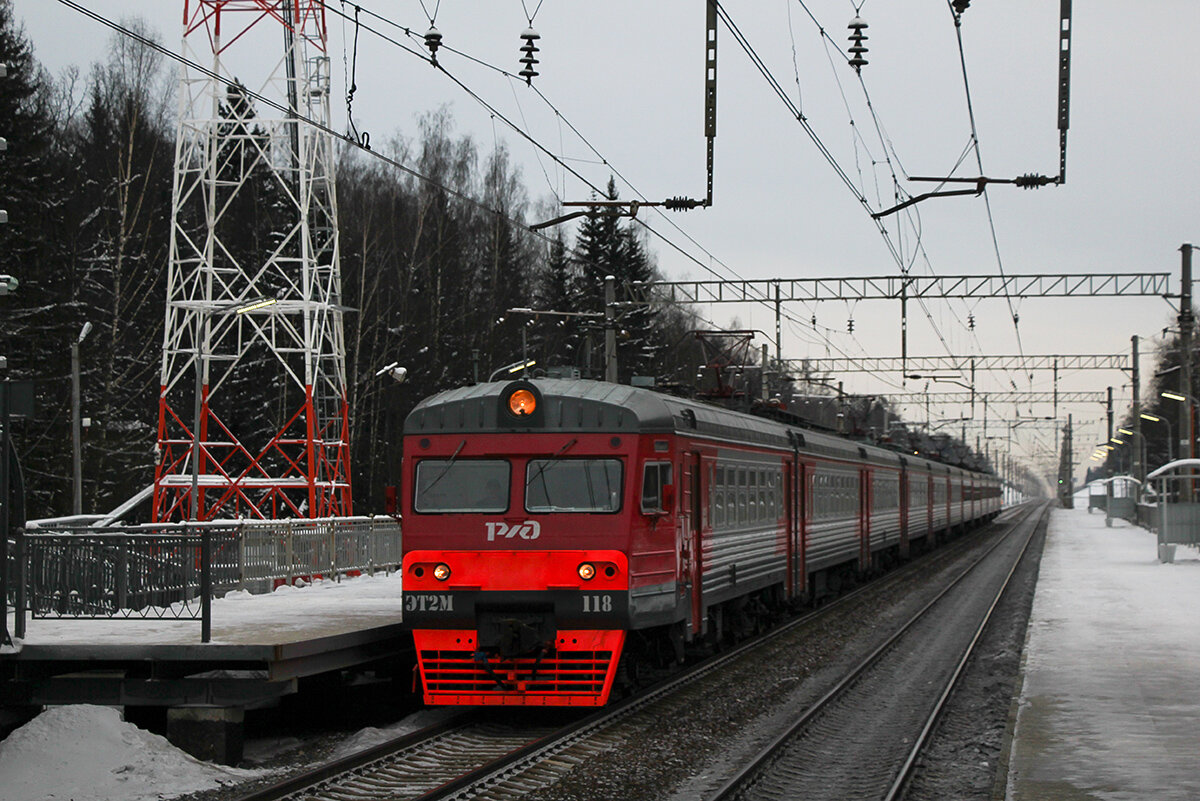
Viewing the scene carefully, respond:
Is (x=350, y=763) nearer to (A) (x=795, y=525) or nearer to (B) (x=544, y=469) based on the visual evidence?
(B) (x=544, y=469)

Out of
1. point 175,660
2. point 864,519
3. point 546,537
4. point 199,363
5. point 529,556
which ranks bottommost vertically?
point 175,660

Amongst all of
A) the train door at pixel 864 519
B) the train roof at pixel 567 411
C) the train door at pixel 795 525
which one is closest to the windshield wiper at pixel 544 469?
the train roof at pixel 567 411

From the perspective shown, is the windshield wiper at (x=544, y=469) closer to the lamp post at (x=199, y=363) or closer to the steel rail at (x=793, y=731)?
the steel rail at (x=793, y=731)

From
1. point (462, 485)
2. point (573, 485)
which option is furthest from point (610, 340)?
point (573, 485)

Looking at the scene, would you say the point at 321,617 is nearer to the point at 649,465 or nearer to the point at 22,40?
the point at 649,465

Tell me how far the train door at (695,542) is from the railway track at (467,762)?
3.87 feet

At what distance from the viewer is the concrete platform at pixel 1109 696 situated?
32.2ft

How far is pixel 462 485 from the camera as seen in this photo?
521 inches

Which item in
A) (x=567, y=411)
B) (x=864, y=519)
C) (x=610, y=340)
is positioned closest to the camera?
(x=567, y=411)

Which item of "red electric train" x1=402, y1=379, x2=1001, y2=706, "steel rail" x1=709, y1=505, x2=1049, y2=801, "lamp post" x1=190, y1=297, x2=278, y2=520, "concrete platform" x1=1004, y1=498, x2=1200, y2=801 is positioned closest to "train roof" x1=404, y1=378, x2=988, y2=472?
"red electric train" x1=402, y1=379, x2=1001, y2=706

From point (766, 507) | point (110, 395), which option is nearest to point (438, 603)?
point (766, 507)

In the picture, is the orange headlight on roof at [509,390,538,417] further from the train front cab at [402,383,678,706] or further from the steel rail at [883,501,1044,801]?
the steel rail at [883,501,1044,801]

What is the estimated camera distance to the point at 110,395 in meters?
39.2

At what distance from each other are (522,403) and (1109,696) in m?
5.86
